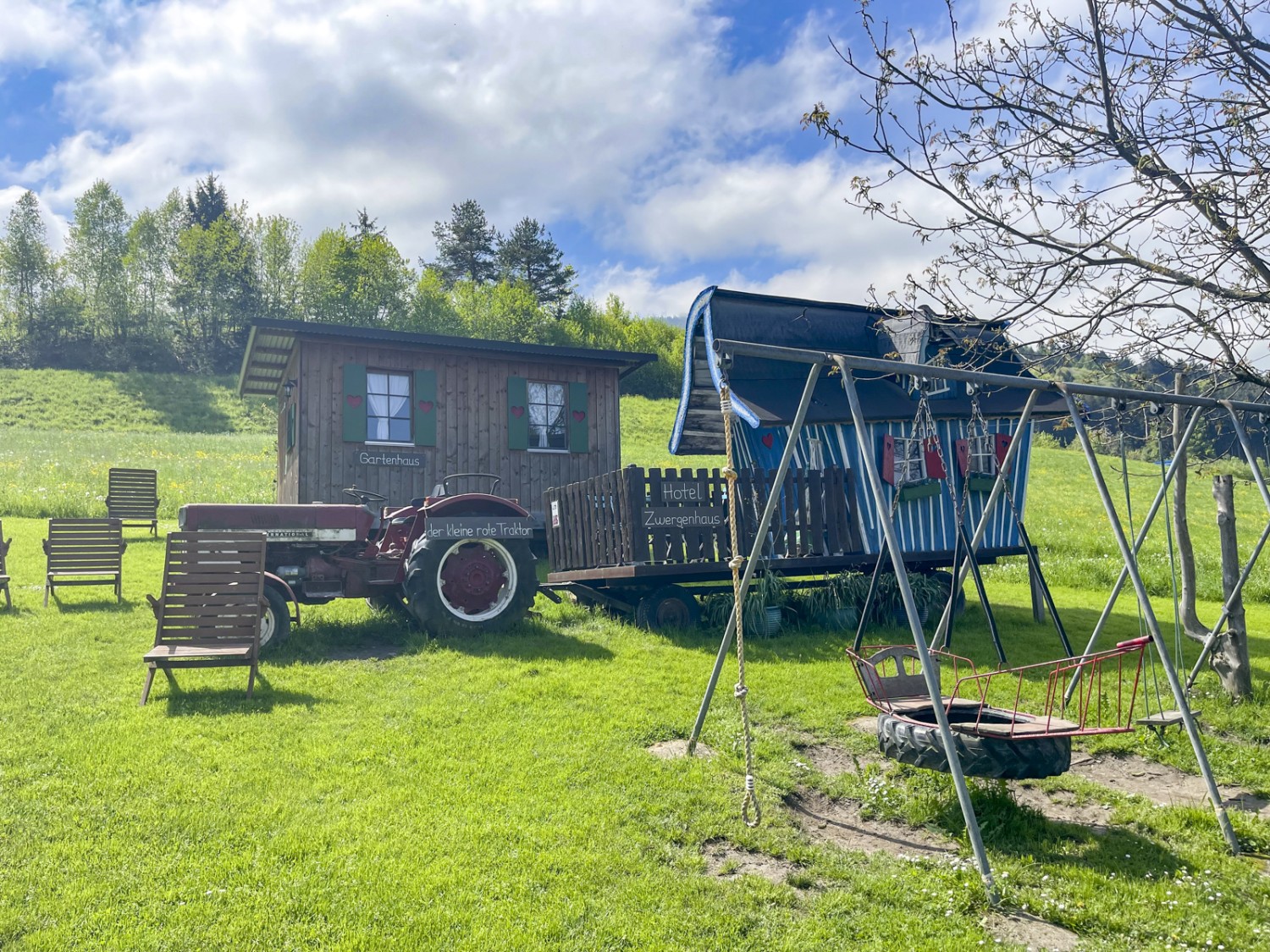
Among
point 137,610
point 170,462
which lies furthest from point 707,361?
point 170,462

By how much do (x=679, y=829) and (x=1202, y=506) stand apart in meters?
32.7

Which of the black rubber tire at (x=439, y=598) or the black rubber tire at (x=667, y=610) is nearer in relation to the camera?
the black rubber tire at (x=439, y=598)

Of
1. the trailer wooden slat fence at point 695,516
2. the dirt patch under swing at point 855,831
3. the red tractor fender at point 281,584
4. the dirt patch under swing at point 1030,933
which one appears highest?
the trailer wooden slat fence at point 695,516

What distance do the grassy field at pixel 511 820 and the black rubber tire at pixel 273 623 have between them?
0.46 ft

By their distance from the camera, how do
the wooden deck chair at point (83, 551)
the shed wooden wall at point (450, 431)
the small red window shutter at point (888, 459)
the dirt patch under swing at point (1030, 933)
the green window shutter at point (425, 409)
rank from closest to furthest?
the dirt patch under swing at point (1030, 933) < the wooden deck chair at point (83, 551) < the small red window shutter at point (888, 459) < the shed wooden wall at point (450, 431) < the green window shutter at point (425, 409)

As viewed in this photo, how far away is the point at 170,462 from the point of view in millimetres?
28391

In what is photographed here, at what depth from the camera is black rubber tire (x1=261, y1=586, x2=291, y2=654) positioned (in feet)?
27.6

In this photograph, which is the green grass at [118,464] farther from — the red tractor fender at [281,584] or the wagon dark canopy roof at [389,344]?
the red tractor fender at [281,584]

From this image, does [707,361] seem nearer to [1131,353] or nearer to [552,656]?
[552,656]

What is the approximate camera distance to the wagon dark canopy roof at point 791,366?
37.8 feet

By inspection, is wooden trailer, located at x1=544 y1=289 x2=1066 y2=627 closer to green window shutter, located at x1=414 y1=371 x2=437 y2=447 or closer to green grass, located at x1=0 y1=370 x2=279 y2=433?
green window shutter, located at x1=414 y1=371 x2=437 y2=447

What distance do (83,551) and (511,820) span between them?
32.4 ft

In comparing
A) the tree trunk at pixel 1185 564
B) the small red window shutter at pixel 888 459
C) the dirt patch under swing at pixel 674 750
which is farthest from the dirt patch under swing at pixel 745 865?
the small red window shutter at pixel 888 459

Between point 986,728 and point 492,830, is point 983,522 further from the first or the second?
point 492,830
